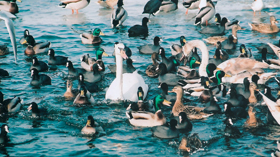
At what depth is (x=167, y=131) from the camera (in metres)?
10.0

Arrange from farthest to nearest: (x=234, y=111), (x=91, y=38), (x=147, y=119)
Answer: (x=91, y=38) → (x=234, y=111) → (x=147, y=119)

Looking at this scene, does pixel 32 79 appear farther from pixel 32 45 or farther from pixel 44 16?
pixel 44 16

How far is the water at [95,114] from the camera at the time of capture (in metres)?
9.60

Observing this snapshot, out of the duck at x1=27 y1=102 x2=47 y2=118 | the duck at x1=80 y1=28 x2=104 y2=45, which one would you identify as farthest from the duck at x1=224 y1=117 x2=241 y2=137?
the duck at x1=80 y1=28 x2=104 y2=45

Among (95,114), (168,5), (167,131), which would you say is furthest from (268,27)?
(167,131)

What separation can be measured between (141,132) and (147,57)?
6.07 meters

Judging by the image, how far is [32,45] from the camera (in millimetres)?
16484

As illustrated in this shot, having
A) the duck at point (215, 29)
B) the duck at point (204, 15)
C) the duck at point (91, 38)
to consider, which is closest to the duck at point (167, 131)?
the duck at point (91, 38)

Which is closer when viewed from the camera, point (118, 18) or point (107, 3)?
point (118, 18)

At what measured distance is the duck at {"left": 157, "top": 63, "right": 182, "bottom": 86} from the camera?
13.5 m

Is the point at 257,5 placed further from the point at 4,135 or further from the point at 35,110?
the point at 4,135

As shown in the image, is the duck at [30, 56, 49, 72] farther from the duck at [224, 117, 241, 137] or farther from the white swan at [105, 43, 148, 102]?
the duck at [224, 117, 241, 137]

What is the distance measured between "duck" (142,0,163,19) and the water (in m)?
0.53

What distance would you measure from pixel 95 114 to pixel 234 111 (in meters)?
3.37
